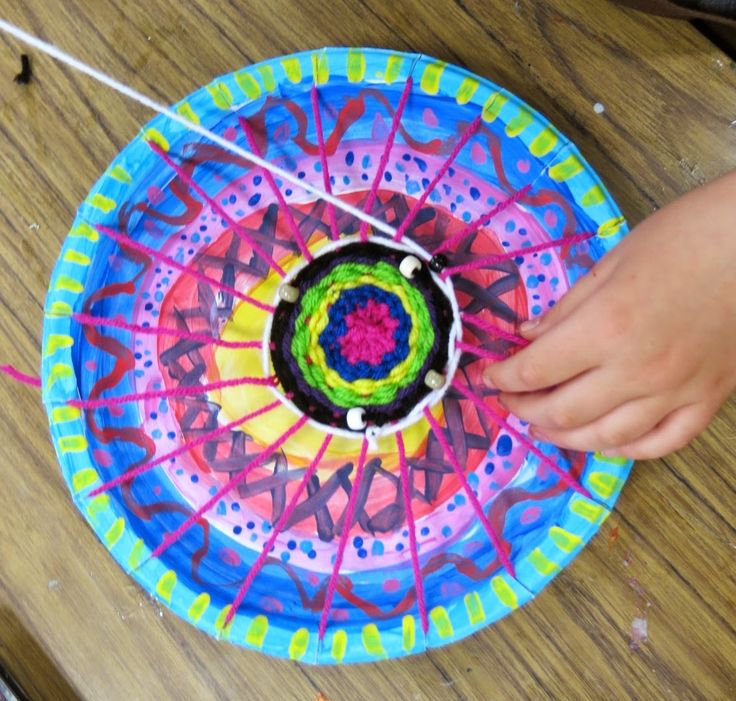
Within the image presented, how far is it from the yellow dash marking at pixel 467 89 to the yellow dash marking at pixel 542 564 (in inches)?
10.4

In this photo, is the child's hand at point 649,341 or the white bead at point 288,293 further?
the white bead at point 288,293

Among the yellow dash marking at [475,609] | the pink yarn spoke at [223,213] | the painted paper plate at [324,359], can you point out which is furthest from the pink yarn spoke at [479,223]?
the yellow dash marking at [475,609]

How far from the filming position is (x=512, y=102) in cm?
39

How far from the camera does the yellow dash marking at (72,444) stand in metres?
0.42

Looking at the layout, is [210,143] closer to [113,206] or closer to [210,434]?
[113,206]

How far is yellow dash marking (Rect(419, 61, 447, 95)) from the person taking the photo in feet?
1.27

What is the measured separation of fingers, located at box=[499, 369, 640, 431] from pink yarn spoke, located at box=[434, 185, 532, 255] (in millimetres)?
108

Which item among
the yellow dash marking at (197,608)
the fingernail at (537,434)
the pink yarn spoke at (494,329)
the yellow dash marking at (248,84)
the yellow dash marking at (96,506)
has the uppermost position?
the yellow dash marking at (248,84)

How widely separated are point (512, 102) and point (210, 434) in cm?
27

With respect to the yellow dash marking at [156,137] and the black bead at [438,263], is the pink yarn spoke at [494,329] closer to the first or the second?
the black bead at [438,263]

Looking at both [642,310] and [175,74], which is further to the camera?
[175,74]

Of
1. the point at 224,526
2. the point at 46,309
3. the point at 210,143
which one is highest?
the point at 210,143

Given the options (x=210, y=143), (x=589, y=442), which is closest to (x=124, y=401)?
(x=210, y=143)

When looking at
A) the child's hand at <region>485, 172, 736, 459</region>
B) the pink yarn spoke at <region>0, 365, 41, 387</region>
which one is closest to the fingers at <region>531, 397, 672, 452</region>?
the child's hand at <region>485, 172, 736, 459</region>
